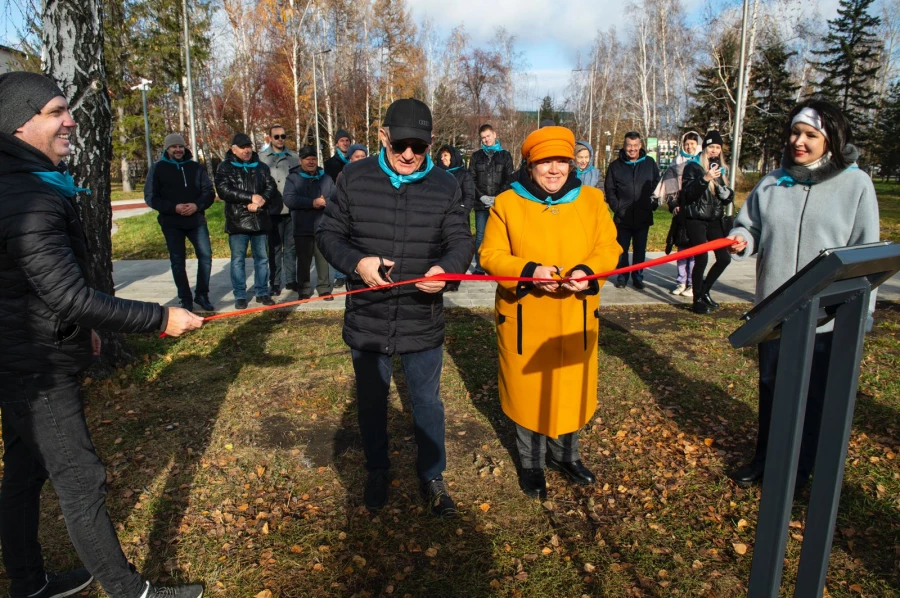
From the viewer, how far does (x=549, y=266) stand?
10.5ft

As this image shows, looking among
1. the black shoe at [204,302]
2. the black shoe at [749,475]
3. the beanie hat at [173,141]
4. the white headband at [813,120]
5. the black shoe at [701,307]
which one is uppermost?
the beanie hat at [173,141]

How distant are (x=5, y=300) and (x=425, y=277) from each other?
69.6 inches

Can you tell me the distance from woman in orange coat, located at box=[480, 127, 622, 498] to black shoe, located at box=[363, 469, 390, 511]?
2.93ft

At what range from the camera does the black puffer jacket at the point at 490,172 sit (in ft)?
31.9

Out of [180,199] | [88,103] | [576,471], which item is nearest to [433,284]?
[576,471]

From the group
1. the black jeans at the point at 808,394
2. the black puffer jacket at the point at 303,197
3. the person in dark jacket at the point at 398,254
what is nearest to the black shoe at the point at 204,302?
the black puffer jacket at the point at 303,197

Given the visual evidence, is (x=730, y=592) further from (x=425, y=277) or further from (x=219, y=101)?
(x=219, y=101)

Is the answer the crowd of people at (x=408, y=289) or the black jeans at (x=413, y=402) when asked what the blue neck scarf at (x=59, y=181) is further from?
the black jeans at (x=413, y=402)

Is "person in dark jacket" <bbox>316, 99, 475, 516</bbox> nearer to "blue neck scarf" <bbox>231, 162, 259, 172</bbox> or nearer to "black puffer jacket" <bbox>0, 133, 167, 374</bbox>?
"black puffer jacket" <bbox>0, 133, 167, 374</bbox>

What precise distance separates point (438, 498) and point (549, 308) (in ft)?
4.25

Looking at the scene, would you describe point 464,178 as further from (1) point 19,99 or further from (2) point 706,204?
(1) point 19,99

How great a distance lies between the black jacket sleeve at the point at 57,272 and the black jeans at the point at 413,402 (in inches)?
51.7

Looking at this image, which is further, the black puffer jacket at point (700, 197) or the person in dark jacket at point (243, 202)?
the person in dark jacket at point (243, 202)

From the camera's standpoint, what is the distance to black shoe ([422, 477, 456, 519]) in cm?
343
